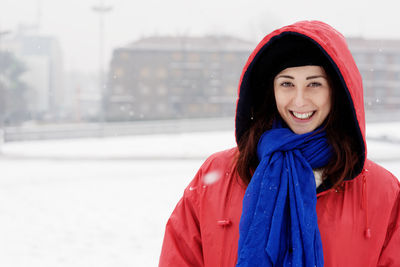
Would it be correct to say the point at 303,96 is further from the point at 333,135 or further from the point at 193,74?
the point at 193,74

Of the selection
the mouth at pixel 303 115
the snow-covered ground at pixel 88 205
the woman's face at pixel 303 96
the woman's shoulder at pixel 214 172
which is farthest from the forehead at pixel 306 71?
the snow-covered ground at pixel 88 205

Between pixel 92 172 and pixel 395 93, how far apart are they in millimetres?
32802

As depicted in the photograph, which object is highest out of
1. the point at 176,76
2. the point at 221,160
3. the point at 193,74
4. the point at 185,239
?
the point at 193,74

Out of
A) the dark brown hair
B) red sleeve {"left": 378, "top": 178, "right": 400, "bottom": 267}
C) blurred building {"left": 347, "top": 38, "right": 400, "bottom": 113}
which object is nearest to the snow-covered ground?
the dark brown hair

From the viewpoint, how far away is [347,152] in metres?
1.41

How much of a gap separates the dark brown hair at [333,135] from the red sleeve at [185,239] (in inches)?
8.8

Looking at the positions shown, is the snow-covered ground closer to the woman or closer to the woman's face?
the woman

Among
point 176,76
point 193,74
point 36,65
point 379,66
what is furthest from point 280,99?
point 36,65

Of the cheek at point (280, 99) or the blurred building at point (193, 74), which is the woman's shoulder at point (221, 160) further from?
the blurred building at point (193, 74)

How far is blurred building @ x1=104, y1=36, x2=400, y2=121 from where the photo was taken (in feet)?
118

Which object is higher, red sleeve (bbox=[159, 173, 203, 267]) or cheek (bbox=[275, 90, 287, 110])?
cheek (bbox=[275, 90, 287, 110])

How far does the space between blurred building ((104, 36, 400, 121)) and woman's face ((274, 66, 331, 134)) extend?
33246 mm

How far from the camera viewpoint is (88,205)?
20.6 feet

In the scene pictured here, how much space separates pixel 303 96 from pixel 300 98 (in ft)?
0.05
